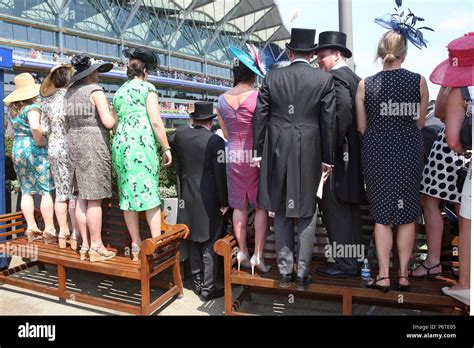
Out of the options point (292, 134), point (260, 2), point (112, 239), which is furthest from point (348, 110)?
point (260, 2)

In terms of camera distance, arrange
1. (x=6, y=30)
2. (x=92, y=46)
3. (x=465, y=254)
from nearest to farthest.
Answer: (x=465, y=254) → (x=6, y=30) → (x=92, y=46)

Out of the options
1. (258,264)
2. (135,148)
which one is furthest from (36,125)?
(258,264)

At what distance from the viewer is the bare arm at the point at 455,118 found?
244cm

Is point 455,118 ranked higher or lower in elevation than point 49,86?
lower

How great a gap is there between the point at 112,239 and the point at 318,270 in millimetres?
2091

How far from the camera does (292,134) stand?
2.81 metres

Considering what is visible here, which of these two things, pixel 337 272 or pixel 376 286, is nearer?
pixel 376 286

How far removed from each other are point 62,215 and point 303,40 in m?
2.88

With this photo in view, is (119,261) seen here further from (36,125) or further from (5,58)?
(5,58)

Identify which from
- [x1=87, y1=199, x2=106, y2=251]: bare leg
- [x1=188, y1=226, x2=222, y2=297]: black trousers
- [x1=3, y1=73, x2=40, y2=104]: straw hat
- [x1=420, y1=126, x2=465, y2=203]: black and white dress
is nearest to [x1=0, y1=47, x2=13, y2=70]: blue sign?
[x1=3, y1=73, x2=40, y2=104]: straw hat

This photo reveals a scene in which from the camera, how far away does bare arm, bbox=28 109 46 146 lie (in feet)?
12.8

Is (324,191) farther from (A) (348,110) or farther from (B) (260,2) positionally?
(B) (260,2)

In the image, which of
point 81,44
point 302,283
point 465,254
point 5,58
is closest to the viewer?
point 465,254

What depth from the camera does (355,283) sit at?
9.34ft
